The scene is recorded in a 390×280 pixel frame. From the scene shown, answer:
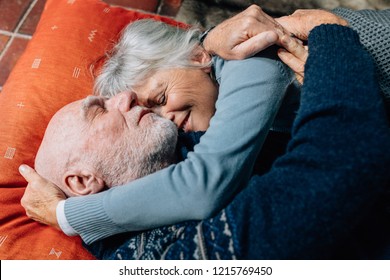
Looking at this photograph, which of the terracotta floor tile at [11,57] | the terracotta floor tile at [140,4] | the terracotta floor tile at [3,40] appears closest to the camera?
the terracotta floor tile at [11,57]

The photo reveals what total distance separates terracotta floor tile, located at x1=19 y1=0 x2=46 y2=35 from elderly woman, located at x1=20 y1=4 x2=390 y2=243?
1435 millimetres

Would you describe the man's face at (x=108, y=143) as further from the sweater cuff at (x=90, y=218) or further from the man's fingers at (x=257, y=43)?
the man's fingers at (x=257, y=43)

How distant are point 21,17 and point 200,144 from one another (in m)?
1.94

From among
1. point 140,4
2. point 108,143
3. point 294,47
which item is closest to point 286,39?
point 294,47

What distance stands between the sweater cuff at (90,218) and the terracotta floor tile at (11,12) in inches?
69.4

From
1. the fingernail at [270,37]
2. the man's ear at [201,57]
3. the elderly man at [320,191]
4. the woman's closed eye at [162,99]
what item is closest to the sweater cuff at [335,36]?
the elderly man at [320,191]

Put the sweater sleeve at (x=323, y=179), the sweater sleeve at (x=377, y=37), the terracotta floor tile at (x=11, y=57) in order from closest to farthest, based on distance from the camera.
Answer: the sweater sleeve at (x=323, y=179)
the sweater sleeve at (x=377, y=37)
the terracotta floor tile at (x=11, y=57)

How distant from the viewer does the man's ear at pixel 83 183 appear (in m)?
1.24

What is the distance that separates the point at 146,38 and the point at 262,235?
0.87m

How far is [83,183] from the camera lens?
4.14 feet

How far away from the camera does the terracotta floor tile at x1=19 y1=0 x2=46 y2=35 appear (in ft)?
8.13

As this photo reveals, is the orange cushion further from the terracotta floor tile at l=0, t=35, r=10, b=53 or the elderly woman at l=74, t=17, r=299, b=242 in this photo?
the terracotta floor tile at l=0, t=35, r=10, b=53

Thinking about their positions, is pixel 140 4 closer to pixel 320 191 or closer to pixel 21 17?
pixel 21 17
